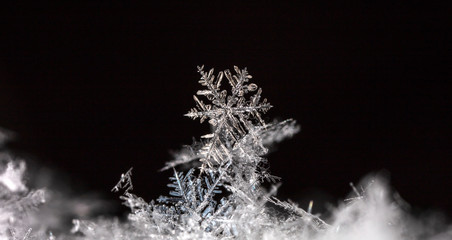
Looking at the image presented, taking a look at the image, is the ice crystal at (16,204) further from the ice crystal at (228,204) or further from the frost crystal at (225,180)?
the frost crystal at (225,180)

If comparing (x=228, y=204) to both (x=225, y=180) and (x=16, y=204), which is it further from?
(x=16, y=204)

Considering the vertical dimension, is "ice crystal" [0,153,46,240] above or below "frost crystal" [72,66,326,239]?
above

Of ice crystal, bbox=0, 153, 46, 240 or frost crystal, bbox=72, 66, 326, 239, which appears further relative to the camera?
ice crystal, bbox=0, 153, 46, 240

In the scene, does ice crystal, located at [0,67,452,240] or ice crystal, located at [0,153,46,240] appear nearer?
ice crystal, located at [0,67,452,240]

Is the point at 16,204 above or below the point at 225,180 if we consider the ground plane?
above

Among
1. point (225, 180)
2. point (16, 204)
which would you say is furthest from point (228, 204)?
point (16, 204)

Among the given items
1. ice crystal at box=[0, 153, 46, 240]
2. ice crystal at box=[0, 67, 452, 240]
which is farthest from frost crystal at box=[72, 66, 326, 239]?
ice crystal at box=[0, 153, 46, 240]

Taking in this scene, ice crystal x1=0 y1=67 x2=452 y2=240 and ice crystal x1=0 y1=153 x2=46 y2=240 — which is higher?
ice crystal x1=0 y1=153 x2=46 y2=240

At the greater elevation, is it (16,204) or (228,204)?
(16,204)

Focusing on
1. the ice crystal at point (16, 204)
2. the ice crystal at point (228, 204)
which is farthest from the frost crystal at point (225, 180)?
the ice crystal at point (16, 204)

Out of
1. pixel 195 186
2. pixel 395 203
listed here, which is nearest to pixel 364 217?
pixel 395 203

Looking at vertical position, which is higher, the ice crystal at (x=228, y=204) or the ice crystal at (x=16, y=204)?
the ice crystal at (x=16, y=204)

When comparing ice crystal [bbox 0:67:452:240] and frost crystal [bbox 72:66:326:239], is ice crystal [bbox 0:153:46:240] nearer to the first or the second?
ice crystal [bbox 0:67:452:240]
